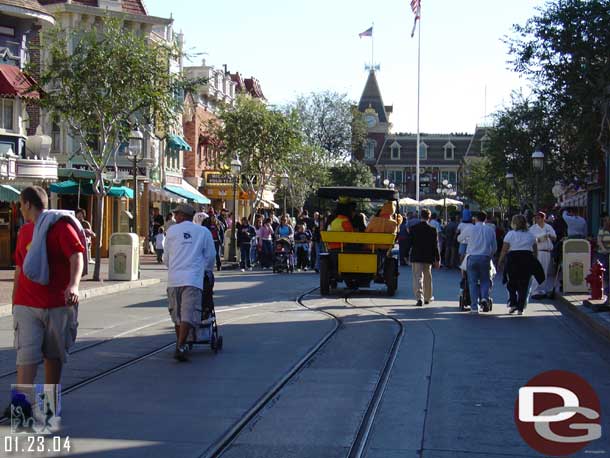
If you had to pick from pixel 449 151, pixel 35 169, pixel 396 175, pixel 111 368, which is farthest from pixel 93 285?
pixel 449 151

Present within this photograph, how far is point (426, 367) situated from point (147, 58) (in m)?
16.7

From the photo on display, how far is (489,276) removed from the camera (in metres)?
17.4

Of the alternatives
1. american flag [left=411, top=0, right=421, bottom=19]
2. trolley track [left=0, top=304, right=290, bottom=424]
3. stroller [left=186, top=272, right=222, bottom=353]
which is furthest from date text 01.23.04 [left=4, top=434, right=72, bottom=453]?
american flag [left=411, top=0, right=421, bottom=19]

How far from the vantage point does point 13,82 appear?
96.9ft

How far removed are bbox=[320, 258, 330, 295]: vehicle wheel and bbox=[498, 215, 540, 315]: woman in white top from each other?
459cm

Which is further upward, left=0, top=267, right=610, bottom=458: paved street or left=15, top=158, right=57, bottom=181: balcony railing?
left=15, top=158, right=57, bottom=181: balcony railing

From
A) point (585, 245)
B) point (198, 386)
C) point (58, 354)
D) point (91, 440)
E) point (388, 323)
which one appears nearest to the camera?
point (91, 440)

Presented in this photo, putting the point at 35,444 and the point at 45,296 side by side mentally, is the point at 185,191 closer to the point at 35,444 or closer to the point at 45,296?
the point at 45,296

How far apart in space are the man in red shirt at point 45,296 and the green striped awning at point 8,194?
812 inches

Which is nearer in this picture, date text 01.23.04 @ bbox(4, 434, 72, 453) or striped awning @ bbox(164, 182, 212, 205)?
date text 01.23.04 @ bbox(4, 434, 72, 453)

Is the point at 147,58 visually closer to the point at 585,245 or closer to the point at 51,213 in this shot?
the point at 585,245

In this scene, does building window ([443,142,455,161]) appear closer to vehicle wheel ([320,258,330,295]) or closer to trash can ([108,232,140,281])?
trash can ([108,232,140,281])

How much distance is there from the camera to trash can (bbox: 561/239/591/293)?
20891mm

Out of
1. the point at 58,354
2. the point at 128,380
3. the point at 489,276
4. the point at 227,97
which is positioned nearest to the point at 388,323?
the point at 489,276
